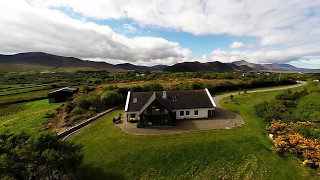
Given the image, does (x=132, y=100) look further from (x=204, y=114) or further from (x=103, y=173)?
(x=103, y=173)

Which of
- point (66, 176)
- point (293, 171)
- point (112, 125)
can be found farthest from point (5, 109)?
point (293, 171)

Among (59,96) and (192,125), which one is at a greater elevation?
(59,96)

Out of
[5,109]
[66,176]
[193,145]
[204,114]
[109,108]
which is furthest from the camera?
[5,109]

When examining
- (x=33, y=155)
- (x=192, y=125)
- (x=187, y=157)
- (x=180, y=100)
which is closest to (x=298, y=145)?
(x=187, y=157)

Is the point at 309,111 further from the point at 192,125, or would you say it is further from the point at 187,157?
the point at 187,157

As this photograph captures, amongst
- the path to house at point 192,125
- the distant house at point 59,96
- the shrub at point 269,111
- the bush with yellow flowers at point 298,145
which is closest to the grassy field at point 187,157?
the bush with yellow flowers at point 298,145

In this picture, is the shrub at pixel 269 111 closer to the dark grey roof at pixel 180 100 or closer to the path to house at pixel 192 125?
the path to house at pixel 192 125
